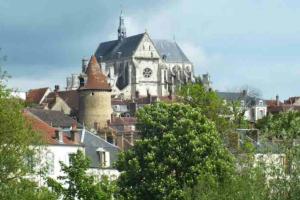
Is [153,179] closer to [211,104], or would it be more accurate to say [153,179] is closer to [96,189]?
[96,189]

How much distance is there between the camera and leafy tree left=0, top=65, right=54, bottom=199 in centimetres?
4172

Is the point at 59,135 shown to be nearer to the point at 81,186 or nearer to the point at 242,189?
the point at 81,186

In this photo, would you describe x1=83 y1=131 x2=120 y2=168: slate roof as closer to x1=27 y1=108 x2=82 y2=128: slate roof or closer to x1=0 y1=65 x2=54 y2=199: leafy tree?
x1=27 y1=108 x2=82 y2=128: slate roof

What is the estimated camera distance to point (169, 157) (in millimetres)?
59312

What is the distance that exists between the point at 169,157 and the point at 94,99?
77932 millimetres

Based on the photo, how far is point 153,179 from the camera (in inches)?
2319

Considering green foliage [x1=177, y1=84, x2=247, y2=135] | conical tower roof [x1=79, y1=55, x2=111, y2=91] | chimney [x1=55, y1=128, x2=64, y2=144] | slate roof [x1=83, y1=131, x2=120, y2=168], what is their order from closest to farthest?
1. chimney [x1=55, y1=128, x2=64, y2=144]
2. slate roof [x1=83, y1=131, x2=120, y2=168]
3. green foliage [x1=177, y1=84, x2=247, y2=135]
4. conical tower roof [x1=79, y1=55, x2=111, y2=91]

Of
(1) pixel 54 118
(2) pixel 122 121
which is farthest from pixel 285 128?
(2) pixel 122 121

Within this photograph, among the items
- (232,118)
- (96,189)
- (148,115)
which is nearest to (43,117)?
(232,118)

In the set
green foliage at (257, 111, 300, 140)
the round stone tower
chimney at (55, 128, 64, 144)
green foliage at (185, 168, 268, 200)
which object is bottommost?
green foliage at (185, 168, 268, 200)

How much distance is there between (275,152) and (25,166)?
10.2 m

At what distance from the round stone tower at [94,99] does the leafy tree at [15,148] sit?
88.0 m

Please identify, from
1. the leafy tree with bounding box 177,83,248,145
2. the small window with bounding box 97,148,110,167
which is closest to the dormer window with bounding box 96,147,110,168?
the small window with bounding box 97,148,110,167

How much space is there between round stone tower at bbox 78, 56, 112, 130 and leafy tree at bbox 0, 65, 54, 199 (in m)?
88.0
